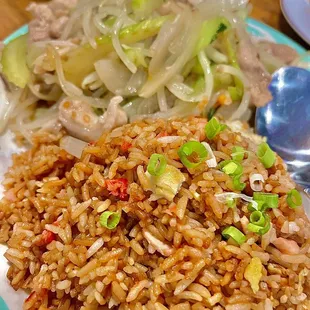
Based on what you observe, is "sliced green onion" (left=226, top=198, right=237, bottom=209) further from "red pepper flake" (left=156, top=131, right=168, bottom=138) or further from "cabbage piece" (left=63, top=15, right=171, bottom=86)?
"cabbage piece" (left=63, top=15, right=171, bottom=86)

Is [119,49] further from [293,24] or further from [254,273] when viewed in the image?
[293,24]

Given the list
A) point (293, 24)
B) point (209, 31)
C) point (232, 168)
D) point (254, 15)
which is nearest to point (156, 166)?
point (232, 168)

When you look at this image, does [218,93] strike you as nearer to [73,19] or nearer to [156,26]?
[156,26]

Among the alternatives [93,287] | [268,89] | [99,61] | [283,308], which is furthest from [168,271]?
[268,89]

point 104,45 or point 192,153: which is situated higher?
point 104,45

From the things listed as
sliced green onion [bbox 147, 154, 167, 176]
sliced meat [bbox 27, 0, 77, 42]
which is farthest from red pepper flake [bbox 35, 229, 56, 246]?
sliced meat [bbox 27, 0, 77, 42]
